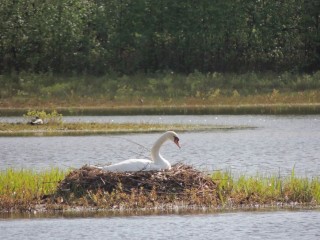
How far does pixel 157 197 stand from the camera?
72.2 ft

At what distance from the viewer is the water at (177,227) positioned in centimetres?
1944

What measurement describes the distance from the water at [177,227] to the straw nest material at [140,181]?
1.03 metres

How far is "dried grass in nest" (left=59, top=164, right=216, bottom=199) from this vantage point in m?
22.2

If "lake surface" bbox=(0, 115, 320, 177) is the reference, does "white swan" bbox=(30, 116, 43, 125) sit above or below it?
above

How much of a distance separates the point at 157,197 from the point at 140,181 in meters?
0.51

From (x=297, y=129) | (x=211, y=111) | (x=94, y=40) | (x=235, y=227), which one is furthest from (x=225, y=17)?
(x=235, y=227)

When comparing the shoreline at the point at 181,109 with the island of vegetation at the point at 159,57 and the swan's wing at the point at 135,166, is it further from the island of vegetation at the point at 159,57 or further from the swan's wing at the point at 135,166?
the swan's wing at the point at 135,166

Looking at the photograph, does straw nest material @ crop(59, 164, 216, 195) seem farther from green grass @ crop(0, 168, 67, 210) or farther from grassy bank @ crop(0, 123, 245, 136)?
grassy bank @ crop(0, 123, 245, 136)

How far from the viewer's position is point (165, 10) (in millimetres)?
69125

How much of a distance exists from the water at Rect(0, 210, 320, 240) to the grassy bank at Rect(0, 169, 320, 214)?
25.6 inches

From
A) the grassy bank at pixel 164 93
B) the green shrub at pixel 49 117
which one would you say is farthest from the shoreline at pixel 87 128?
the grassy bank at pixel 164 93

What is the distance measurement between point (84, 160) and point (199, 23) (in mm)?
36080

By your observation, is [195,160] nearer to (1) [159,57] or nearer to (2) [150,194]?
(2) [150,194]

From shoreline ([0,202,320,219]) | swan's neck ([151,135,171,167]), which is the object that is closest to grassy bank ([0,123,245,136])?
swan's neck ([151,135,171,167])
